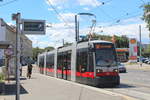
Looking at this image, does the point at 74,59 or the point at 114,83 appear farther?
the point at 74,59

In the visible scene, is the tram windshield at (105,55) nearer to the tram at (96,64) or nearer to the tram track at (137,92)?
the tram at (96,64)

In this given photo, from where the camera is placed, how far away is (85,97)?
46.5 ft

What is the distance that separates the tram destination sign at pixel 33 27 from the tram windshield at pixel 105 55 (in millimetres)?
10780

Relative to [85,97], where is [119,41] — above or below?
above

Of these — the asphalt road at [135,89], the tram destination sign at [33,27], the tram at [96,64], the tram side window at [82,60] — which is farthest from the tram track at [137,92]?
the tram destination sign at [33,27]

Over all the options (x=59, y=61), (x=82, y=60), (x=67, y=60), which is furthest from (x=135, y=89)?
(x=59, y=61)

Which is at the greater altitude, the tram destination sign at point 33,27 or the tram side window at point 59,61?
the tram destination sign at point 33,27

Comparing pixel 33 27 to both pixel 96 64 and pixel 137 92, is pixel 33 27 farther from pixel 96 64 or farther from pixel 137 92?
pixel 96 64

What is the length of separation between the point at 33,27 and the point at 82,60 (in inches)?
Answer: 502

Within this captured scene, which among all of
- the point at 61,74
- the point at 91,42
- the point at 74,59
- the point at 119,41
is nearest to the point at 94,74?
the point at 91,42

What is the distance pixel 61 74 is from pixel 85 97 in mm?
15370

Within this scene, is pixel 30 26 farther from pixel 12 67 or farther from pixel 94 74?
pixel 12 67

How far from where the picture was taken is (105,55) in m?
20.6

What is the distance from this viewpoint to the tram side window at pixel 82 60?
70.6 ft
